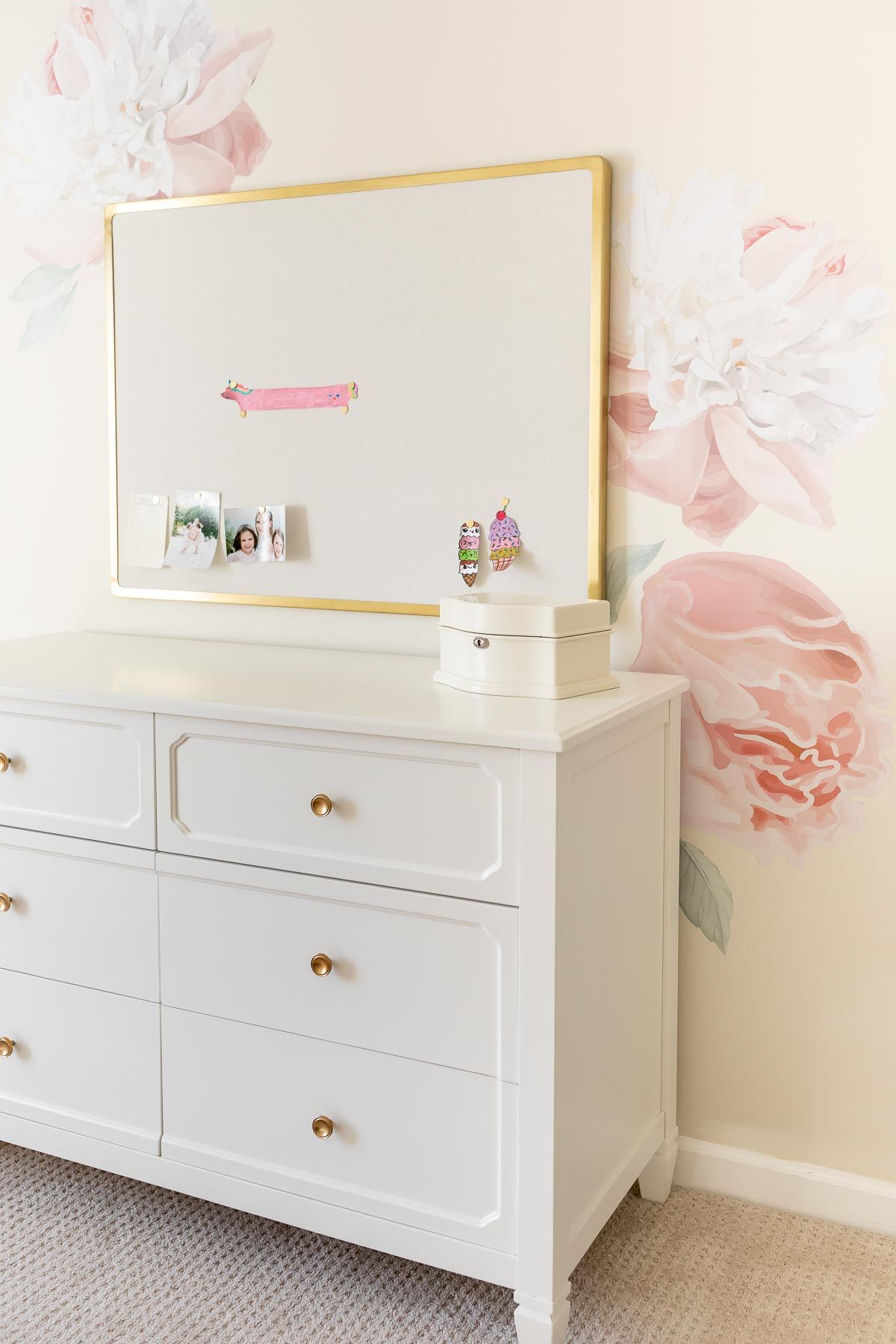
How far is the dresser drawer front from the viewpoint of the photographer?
5.61 ft

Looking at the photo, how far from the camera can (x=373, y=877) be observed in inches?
60.4

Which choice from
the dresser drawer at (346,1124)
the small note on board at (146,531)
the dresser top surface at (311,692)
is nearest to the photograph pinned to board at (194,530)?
the small note on board at (146,531)

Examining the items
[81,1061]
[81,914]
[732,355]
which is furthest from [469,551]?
[81,1061]

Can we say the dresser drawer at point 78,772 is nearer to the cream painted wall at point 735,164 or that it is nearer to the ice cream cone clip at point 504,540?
the cream painted wall at point 735,164

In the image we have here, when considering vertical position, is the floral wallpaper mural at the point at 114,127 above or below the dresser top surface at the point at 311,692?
above

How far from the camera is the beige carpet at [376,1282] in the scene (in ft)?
5.21

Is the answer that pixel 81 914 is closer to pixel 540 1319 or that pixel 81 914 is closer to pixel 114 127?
pixel 540 1319

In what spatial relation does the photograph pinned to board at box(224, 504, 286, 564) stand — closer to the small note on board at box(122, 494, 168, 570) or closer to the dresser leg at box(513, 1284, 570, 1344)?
the small note on board at box(122, 494, 168, 570)

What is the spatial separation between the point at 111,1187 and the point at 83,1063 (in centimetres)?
28

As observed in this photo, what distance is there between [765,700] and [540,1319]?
36.0 inches

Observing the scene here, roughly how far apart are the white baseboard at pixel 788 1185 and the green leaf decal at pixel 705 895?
0.34 m

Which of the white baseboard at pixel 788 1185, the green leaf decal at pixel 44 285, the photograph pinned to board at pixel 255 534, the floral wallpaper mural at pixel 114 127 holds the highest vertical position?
the floral wallpaper mural at pixel 114 127

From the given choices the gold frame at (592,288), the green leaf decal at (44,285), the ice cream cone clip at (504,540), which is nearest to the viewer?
the gold frame at (592,288)

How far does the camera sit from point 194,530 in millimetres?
2188
